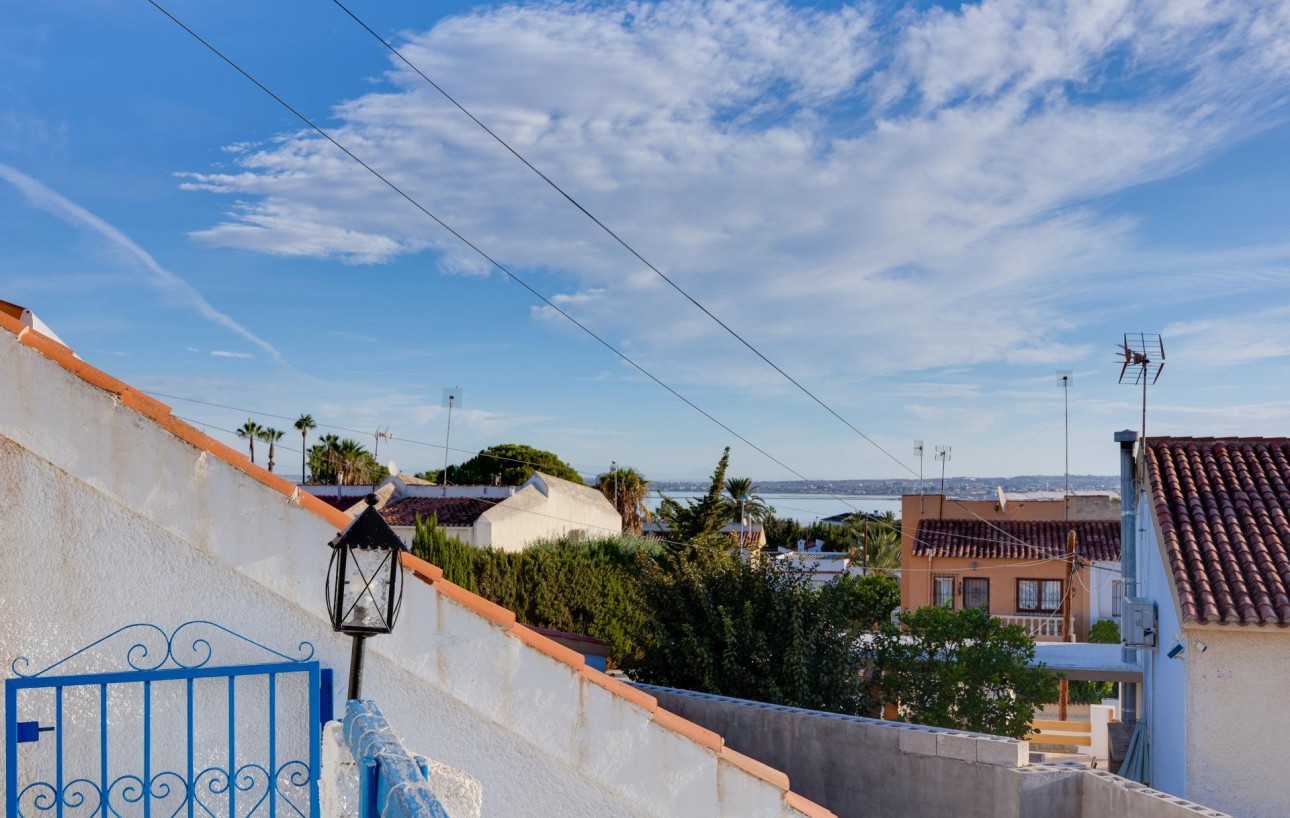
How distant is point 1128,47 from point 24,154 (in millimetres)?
17050

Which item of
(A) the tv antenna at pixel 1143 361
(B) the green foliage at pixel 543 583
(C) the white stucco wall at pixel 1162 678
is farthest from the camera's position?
(B) the green foliage at pixel 543 583

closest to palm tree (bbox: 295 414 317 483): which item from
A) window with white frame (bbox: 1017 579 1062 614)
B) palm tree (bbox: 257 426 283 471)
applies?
palm tree (bbox: 257 426 283 471)

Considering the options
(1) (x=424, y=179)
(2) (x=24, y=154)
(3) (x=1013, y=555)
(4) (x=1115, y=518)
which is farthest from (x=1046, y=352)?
(2) (x=24, y=154)

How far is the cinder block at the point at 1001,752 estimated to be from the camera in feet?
26.7

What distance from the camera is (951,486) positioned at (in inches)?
1574

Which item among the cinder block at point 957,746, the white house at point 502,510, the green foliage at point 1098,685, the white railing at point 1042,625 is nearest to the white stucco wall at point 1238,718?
the cinder block at point 957,746

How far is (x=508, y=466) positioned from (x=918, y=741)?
4459cm

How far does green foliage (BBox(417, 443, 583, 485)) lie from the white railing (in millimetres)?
27542

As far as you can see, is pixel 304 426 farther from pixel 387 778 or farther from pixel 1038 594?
pixel 387 778

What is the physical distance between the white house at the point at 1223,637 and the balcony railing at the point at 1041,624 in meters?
14.4

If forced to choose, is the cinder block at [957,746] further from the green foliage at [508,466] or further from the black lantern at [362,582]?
the green foliage at [508,466]

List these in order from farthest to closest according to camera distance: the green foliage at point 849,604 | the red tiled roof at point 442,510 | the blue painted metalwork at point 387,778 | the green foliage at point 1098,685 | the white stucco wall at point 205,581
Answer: the red tiled roof at point 442,510
the green foliage at point 1098,685
the green foliage at point 849,604
the white stucco wall at point 205,581
the blue painted metalwork at point 387,778

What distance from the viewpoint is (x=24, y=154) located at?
10016 mm

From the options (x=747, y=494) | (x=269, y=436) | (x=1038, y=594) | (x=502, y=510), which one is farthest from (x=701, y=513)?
(x=269, y=436)
